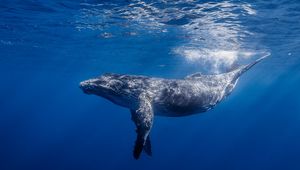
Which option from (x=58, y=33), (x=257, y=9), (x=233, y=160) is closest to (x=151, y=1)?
(x=257, y=9)

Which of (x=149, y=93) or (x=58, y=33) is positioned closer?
(x=149, y=93)

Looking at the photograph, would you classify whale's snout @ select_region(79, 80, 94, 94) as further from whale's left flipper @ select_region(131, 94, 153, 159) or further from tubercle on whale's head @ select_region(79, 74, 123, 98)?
whale's left flipper @ select_region(131, 94, 153, 159)

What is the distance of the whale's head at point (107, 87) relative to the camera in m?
8.49

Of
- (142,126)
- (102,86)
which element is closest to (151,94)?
(102,86)

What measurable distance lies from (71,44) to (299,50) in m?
23.4

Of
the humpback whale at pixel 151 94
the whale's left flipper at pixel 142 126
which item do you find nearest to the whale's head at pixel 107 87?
the humpback whale at pixel 151 94

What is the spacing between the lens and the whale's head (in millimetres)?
8492

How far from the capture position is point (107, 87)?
855 centimetres

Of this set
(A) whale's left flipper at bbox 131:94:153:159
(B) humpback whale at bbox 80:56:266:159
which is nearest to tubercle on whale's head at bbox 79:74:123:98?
(B) humpback whale at bbox 80:56:266:159

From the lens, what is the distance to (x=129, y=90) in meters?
8.95

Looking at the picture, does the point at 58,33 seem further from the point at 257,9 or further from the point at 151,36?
the point at 257,9

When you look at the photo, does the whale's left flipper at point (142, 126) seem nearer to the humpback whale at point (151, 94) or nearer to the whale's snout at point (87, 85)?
the humpback whale at point (151, 94)

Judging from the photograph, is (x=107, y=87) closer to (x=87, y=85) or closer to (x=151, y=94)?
(x=87, y=85)

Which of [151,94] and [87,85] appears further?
[151,94]
